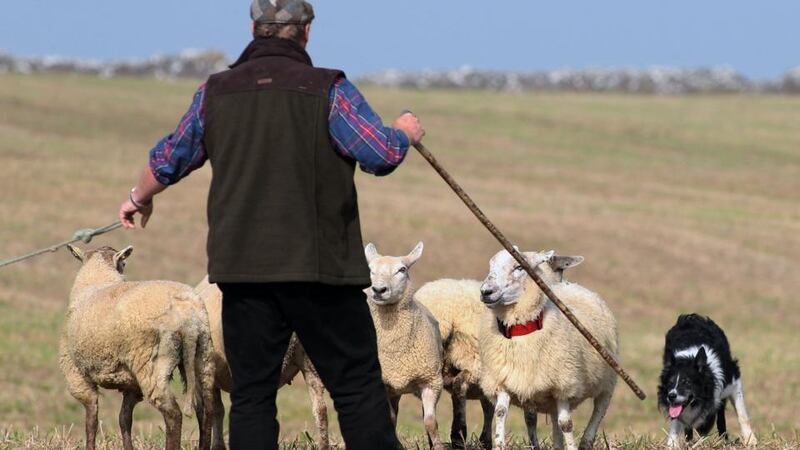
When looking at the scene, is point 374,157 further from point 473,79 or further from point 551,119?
point 473,79

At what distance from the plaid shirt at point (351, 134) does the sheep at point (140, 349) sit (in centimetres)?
173

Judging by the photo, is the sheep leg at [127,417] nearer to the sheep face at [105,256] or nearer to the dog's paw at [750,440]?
the sheep face at [105,256]

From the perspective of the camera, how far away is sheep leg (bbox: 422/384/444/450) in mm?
7809

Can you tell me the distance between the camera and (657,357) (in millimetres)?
21234

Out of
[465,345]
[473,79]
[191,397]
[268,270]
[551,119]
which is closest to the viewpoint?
[268,270]

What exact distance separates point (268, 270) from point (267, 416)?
700mm

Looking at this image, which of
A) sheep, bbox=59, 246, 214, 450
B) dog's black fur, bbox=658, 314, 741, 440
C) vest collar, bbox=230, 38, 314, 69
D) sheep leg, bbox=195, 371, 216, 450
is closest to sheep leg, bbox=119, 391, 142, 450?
sheep, bbox=59, 246, 214, 450

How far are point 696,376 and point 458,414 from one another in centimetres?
168

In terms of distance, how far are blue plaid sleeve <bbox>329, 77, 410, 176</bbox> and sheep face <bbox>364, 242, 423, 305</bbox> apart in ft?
9.38

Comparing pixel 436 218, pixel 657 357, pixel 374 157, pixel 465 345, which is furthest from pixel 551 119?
pixel 374 157

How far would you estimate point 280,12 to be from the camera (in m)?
5.69

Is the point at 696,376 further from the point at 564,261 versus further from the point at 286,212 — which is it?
the point at 286,212

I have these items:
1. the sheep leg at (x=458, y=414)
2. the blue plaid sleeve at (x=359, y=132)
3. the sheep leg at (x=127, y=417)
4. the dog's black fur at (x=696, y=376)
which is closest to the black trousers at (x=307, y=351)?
the blue plaid sleeve at (x=359, y=132)

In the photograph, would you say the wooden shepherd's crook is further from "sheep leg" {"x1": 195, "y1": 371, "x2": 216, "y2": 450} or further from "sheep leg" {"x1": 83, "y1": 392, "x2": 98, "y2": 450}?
"sheep leg" {"x1": 83, "y1": 392, "x2": 98, "y2": 450}
